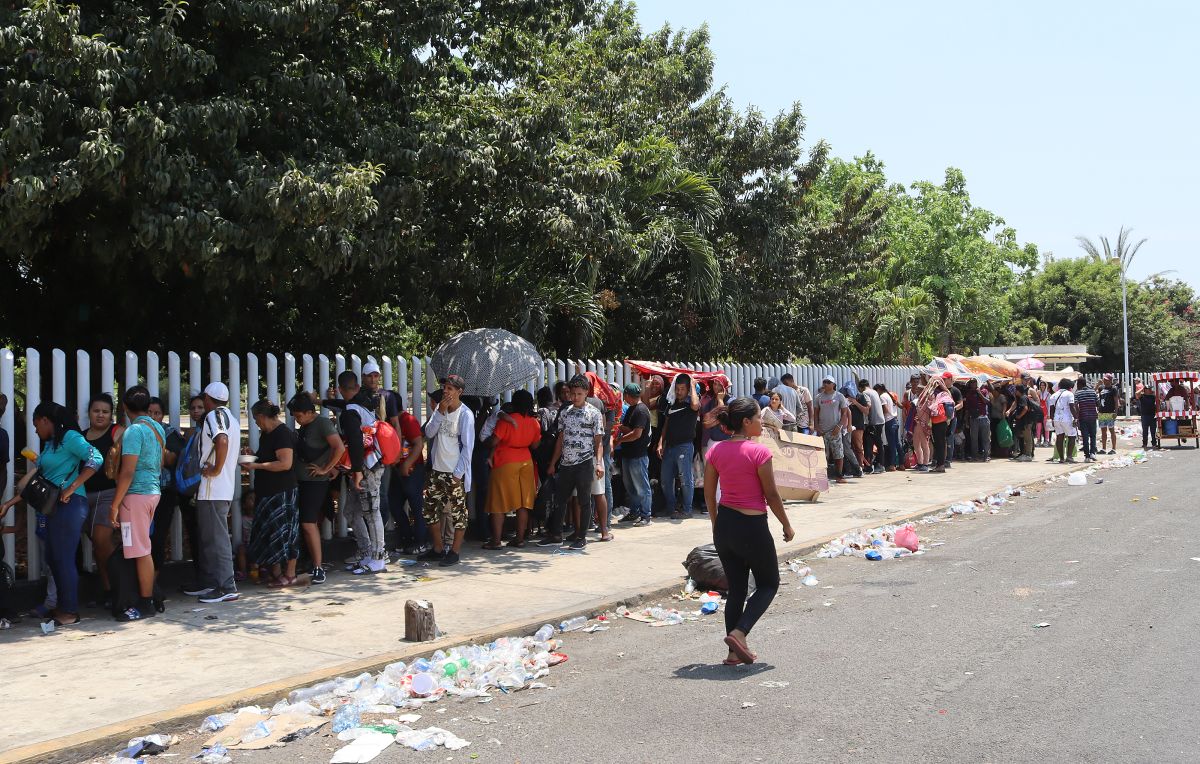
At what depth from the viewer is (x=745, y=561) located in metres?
6.82

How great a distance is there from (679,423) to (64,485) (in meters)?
7.64

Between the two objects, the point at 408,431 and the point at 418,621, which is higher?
the point at 408,431

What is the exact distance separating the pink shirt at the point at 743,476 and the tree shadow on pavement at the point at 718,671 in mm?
1007

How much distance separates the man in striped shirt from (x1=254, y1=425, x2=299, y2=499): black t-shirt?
60.9 feet

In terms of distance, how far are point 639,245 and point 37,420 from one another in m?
10.9

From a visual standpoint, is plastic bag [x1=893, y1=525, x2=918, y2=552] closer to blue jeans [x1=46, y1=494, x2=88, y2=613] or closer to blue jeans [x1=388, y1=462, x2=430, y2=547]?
blue jeans [x1=388, y1=462, x2=430, y2=547]

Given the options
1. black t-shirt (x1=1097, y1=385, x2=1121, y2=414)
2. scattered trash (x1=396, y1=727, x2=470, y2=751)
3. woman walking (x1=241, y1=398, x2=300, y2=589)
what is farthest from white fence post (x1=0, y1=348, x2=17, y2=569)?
black t-shirt (x1=1097, y1=385, x2=1121, y2=414)

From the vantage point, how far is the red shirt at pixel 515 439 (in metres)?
11.2

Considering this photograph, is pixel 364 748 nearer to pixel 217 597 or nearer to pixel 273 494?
pixel 217 597

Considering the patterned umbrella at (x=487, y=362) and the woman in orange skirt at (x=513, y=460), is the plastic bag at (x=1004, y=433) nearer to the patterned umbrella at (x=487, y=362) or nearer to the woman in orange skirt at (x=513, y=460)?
the patterned umbrella at (x=487, y=362)

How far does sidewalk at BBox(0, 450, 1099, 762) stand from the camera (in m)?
6.07

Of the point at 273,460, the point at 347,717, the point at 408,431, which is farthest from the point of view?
the point at 408,431

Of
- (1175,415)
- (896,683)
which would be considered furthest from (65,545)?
(1175,415)

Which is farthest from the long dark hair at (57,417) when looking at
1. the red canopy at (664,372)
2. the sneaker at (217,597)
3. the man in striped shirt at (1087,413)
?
the man in striped shirt at (1087,413)
